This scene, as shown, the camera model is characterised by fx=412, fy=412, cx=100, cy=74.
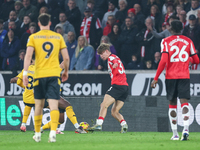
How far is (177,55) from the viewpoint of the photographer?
23.7ft

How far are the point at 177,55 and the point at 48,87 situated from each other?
2.35 m

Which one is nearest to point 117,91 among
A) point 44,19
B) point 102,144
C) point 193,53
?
point 193,53

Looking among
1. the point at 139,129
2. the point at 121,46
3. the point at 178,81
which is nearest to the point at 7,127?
the point at 139,129

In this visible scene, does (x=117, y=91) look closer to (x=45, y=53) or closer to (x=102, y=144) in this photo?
(x=102, y=144)

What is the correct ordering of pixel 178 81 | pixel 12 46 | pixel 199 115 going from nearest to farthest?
pixel 178 81 < pixel 199 115 < pixel 12 46

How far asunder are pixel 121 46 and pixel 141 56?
786 mm

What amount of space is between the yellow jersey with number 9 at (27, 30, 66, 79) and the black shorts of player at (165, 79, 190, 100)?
2050mm

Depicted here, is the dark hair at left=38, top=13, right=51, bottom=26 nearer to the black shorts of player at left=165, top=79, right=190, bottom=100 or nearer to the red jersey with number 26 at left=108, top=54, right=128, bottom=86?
the black shorts of player at left=165, top=79, right=190, bottom=100

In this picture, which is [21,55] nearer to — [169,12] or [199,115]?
[169,12]

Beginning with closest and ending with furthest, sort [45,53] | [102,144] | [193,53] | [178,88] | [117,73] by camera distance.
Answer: [102,144], [45,53], [178,88], [193,53], [117,73]

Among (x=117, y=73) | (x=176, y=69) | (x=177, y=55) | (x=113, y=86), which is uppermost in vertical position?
(x=177, y=55)

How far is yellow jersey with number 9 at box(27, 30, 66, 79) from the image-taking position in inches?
254

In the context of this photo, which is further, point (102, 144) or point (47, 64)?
point (47, 64)

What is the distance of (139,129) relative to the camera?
36.0 feet
